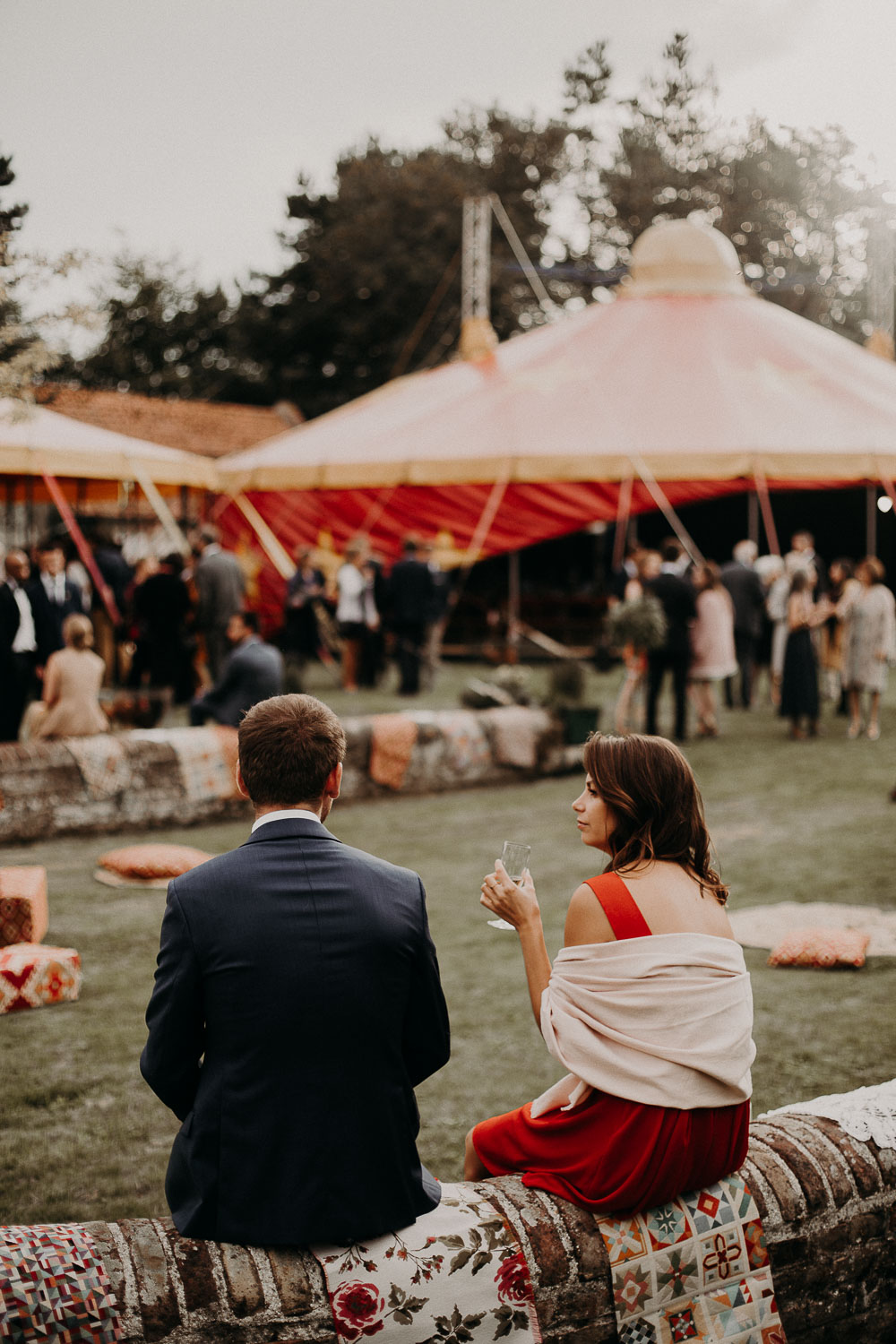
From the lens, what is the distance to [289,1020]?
6.95 ft

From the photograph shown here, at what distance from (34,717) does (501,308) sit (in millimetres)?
24131

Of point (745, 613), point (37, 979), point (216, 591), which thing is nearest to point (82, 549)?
point (216, 591)

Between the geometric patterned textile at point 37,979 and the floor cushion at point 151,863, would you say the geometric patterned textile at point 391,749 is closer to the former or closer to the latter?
the floor cushion at point 151,863

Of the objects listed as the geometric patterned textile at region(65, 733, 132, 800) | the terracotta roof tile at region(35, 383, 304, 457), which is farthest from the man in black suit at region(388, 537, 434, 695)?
the terracotta roof tile at region(35, 383, 304, 457)

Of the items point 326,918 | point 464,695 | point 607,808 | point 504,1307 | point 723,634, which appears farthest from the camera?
point 723,634

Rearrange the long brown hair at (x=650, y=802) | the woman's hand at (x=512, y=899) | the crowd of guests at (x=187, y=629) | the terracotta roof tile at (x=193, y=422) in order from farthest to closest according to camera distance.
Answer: the terracotta roof tile at (x=193, y=422)
the crowd of guests at (x=187, y=629)
the woman's hand at (x=512, y=899)
the long brown hair at (x=650, y=802)

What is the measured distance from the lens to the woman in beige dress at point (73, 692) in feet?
26.6

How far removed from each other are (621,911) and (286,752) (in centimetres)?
68

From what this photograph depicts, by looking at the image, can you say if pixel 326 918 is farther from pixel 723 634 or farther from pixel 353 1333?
pixel 723 634

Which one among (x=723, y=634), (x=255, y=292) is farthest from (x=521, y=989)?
(x=255, y=292)

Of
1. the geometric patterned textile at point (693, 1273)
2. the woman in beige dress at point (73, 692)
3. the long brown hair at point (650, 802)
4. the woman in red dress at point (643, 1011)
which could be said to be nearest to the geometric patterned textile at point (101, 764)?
the woman in beige dress at point (73, 692)

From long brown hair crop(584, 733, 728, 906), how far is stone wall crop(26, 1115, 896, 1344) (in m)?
0.62

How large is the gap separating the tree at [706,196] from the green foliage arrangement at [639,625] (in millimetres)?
17051

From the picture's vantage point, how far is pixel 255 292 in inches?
1442
